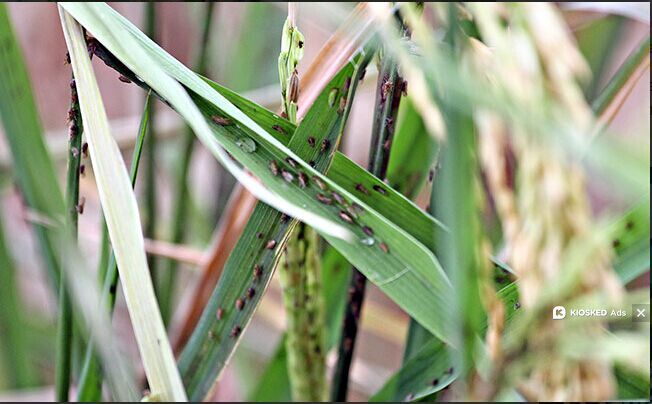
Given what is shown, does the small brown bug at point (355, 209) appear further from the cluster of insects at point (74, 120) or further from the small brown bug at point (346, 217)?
the cluster of insects at point (74, 120)

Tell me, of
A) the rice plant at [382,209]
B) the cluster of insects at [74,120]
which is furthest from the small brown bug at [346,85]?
the cluster of insects at [74,120]

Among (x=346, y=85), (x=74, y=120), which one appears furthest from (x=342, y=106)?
(x=74, y=120)

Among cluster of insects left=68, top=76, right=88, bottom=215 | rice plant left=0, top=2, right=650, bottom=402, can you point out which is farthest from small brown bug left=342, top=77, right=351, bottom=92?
cluster of insects left=68, top=76, right=88, bottom=215

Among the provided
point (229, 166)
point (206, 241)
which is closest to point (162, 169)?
point (206, 241)

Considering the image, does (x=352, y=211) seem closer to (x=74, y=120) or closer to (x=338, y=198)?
(x=338, y=198)

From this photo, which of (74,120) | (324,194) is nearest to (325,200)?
(324,194)

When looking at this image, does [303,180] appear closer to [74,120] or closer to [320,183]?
[320,183]

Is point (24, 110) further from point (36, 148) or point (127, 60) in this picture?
point (127, 60)

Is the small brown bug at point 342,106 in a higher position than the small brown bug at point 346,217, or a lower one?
higher
